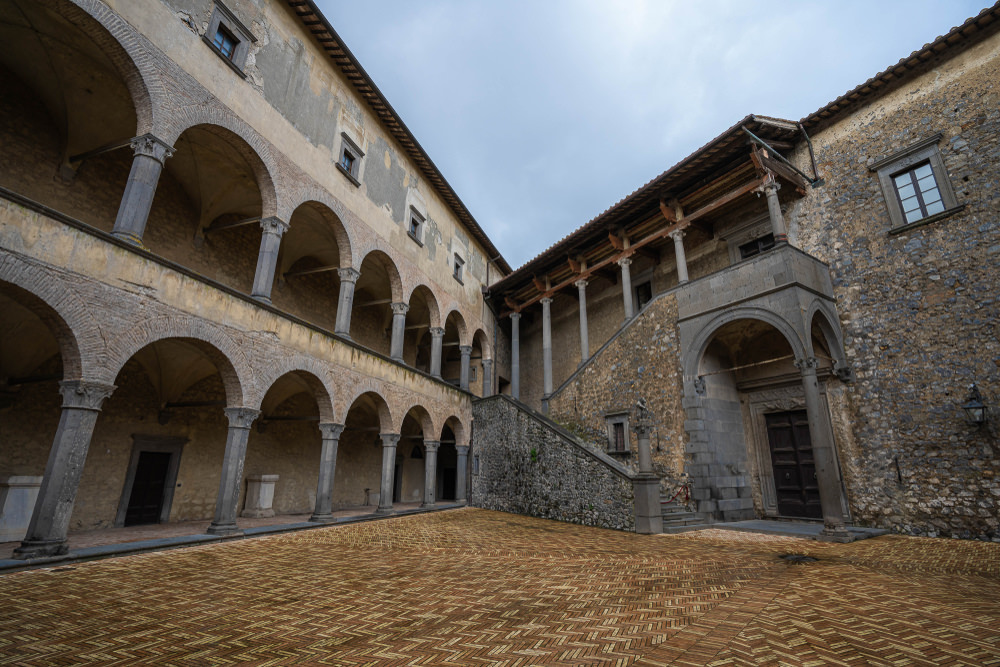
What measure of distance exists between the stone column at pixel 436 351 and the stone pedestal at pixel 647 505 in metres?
8.42

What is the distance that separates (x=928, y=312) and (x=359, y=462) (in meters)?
17.7

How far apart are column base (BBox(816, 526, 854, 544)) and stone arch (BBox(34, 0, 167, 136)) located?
48.1ft

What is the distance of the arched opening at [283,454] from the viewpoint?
13.2 meters

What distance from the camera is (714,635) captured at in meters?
3.63

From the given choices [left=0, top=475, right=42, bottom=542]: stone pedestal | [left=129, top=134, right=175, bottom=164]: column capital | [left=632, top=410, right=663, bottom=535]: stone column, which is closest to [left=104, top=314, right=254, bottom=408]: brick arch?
[left=129, top=134, right=175, bottom=164]: column capital

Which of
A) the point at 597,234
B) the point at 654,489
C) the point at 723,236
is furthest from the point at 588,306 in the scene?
Result: the point at 654,489

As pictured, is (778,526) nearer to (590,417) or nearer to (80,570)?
(590,417)

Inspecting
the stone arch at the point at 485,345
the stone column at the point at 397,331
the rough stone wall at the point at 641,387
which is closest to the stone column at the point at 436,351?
the stone column at the point at 397,331

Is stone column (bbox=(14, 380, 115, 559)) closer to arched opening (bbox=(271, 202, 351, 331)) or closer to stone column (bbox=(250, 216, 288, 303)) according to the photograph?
stone column (bbox=(250, 216, 288, 303))

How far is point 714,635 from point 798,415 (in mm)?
10660

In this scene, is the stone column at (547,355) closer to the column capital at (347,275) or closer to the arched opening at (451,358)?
the arched opening at (451,358)

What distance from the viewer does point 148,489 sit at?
11.0 meters

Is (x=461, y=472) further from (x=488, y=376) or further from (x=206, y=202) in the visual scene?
(x=206, y=202)

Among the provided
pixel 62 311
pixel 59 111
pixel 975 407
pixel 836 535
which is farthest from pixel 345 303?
pixel 975 407
